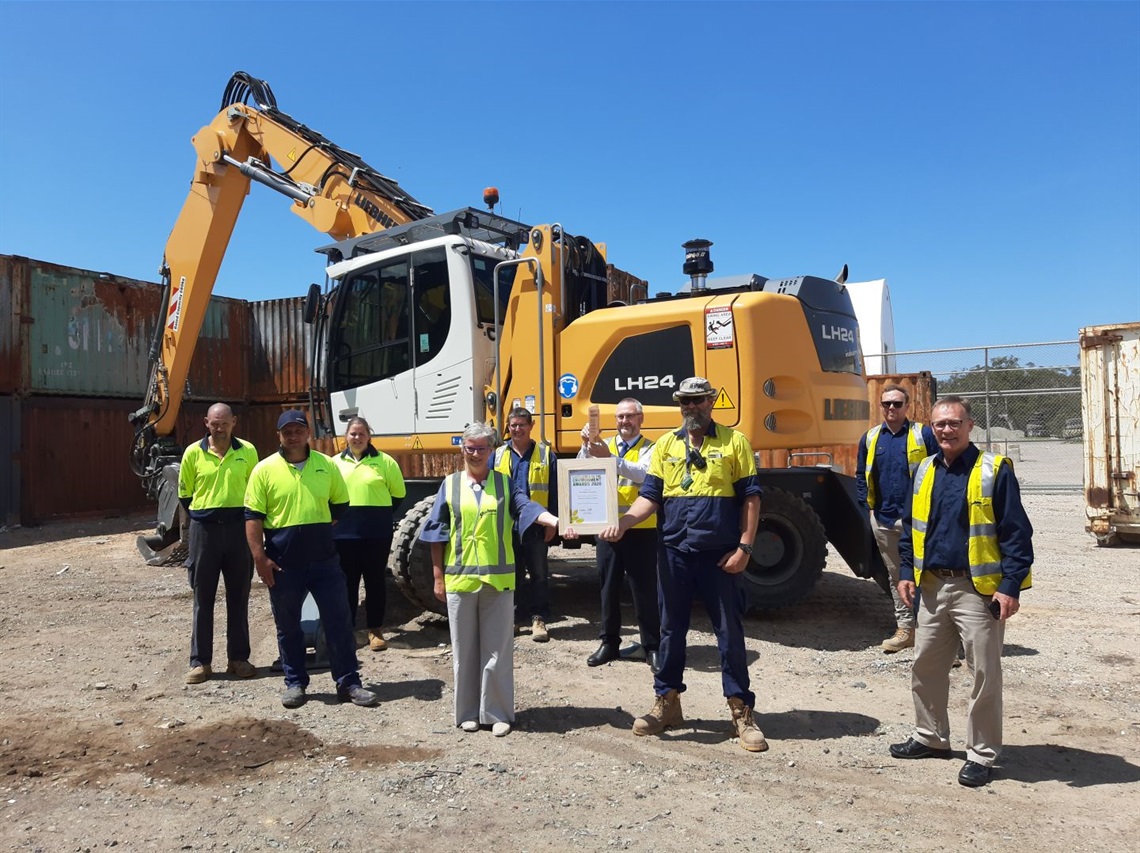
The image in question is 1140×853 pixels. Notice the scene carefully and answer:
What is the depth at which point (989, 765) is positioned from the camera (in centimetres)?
370

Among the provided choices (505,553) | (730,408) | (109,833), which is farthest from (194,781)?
(730,408)

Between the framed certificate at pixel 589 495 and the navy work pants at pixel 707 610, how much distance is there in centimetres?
40

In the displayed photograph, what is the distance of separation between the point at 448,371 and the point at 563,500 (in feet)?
8.35

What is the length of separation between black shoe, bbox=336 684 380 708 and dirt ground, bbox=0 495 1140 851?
79 millimetres

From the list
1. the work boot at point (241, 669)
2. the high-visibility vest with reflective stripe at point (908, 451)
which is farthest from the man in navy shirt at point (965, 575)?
the work boot at point (241, 669)

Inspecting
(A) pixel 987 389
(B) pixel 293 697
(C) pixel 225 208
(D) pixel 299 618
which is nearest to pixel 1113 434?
(A) pixel 987 389

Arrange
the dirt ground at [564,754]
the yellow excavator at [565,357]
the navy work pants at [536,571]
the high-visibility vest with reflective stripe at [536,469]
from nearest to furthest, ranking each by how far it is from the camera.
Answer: the dirt ground at [564,754], the high-visibility vest with reflective stripe at [536,469], the yellow excavator at [565,357], the navy work pants at [536,571]

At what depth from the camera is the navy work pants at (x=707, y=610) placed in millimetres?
4176

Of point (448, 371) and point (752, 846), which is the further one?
point (448, 371)

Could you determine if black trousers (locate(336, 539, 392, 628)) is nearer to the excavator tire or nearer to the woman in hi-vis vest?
the excavator tire

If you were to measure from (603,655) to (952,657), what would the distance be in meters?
2.37

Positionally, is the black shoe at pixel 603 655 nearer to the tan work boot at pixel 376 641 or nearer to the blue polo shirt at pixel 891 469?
the tan work boot at pixel 376 641

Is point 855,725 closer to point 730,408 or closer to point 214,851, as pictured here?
point 730,408

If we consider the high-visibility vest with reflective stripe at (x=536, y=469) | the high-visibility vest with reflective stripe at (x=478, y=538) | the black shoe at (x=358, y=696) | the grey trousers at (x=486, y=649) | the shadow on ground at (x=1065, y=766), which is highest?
the high-visibility vest with reflective stripe at (x=536, y=469)
